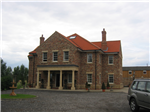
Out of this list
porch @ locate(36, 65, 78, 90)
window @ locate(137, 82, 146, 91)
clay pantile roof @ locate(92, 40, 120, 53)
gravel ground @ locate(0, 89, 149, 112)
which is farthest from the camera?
clay pantile roof @ locate(92, 40, 120, 53)

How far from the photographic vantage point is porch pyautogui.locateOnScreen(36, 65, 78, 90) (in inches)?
1088

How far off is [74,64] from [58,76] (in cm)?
458

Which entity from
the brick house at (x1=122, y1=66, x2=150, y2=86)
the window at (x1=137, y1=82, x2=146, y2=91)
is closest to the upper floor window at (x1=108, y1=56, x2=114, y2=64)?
the brick house at (x1=122, y1=66, x2=150, y2=86)

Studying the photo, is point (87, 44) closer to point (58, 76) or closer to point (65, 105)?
point (58, 76)

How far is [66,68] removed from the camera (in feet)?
90.7

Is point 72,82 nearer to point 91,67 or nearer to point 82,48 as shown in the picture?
point 91,67

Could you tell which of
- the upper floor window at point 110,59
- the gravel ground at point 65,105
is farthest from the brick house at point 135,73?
the gravel ground at point 65,105

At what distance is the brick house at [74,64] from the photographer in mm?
28391

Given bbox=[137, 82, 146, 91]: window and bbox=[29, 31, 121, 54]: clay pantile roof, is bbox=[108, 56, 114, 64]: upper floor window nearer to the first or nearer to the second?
bbox=[29, 31, 121, 54]: clay pantile roof

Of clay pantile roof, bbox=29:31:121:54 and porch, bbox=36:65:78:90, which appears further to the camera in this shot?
clay pantile roof, bbox=29:31:121:54

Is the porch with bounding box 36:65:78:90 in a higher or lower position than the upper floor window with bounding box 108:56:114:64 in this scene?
lower

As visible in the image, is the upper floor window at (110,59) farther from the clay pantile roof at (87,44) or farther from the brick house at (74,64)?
the clay pantile roof at (87,44)

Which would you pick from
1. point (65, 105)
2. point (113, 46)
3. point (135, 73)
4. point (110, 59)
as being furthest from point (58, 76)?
point (135, 73)

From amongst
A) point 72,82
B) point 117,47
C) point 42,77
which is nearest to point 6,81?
point 42,77
